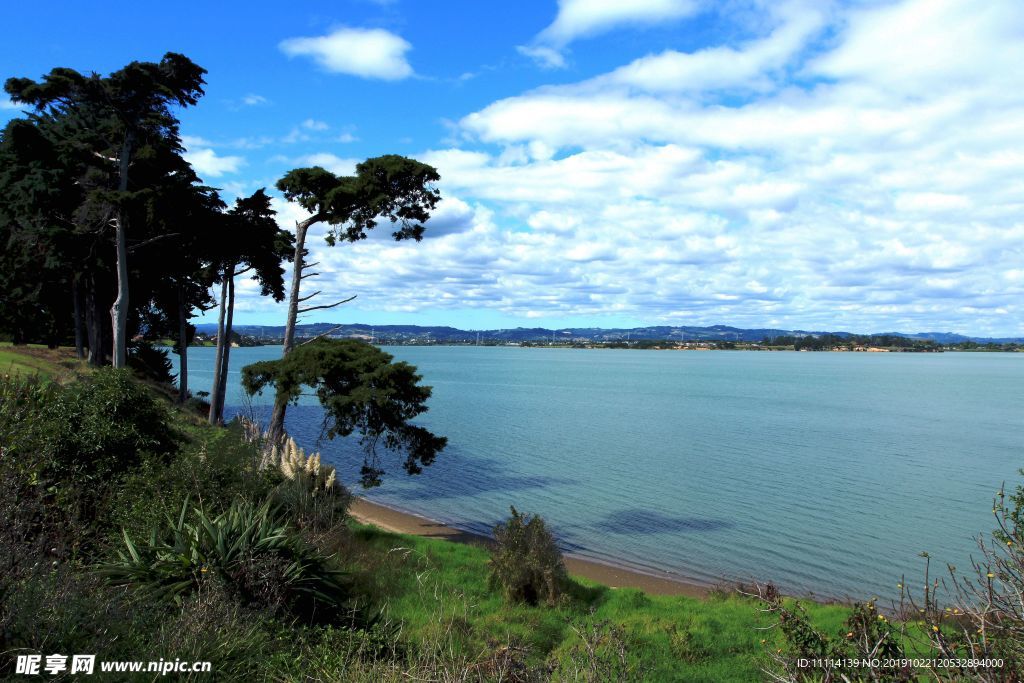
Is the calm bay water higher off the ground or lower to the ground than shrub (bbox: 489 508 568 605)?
lower

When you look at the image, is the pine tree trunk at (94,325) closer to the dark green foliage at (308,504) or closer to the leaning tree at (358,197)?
the leaning tree at (358,197)

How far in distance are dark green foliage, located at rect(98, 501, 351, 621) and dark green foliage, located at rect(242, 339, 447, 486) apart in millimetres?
10243

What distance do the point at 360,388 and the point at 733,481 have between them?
63.0ft

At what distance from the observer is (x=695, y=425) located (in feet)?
163

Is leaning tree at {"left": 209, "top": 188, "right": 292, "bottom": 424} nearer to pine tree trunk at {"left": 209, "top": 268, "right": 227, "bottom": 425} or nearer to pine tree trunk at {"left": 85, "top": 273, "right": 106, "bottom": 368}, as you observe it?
pine tree trunk at {"left": 209, "top": 268, "right": 227, "bottom": 425}

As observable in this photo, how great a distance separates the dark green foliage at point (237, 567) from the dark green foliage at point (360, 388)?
403 inches

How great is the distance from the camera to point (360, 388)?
1830 cm

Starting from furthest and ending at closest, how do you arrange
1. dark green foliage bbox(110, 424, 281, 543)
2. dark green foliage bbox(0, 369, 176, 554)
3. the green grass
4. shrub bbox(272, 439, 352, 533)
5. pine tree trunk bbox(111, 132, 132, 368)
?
pine tree trunk bbox(111, 132, 132, 368), shrub bbox(272, 439, 352, 533), dark green foliage bbox(110, 424, 281, 543), the green grass, dark green foliage bbox(0, 369, 176, 554)

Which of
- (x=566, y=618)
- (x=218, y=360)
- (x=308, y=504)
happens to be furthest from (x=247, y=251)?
(x=566, y=618)

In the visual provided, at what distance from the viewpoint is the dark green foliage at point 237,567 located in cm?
679

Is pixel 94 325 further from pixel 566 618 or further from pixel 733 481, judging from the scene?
pixel 566 618

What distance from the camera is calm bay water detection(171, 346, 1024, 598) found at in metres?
20.4

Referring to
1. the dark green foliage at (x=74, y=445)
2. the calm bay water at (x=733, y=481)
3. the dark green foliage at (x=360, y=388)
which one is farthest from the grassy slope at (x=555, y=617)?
the calm bay water at (x=733, y=481)

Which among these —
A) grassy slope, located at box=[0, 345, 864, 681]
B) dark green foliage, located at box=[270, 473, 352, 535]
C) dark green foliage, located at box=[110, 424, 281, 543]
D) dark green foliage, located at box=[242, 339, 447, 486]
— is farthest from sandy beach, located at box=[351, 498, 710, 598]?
dark green foliage, located at box=[110, 424, 281, 543]
